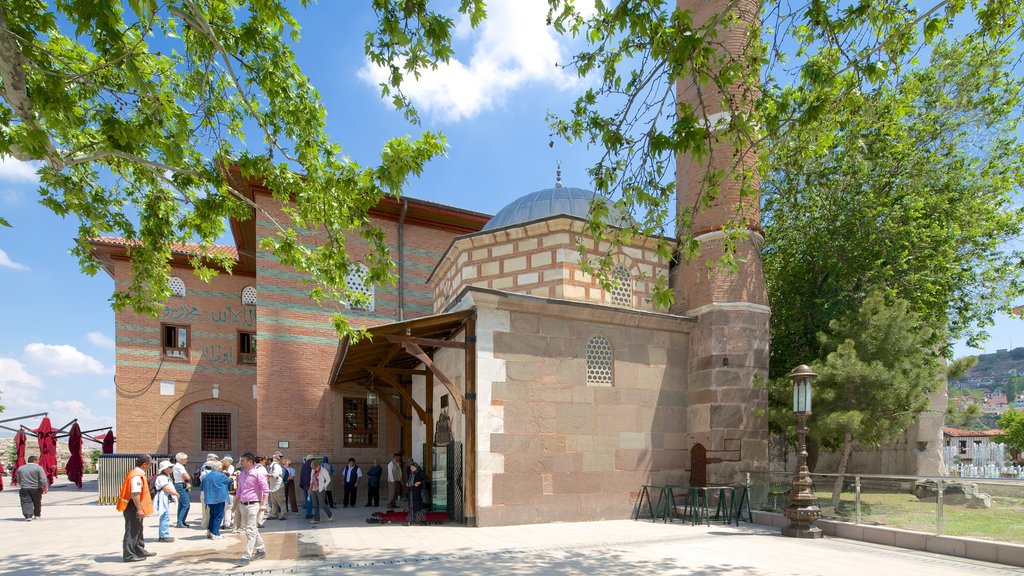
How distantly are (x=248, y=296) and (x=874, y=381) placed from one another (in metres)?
19.5

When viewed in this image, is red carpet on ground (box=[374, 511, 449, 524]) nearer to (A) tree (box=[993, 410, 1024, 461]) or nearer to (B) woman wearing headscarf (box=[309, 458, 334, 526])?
(B) woman wearing headscarf (box=[309, 458, 334, 526])

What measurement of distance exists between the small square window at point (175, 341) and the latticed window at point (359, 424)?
22.2 ft

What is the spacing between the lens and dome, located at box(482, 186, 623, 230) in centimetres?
1570

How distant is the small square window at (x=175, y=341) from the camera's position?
835 inches

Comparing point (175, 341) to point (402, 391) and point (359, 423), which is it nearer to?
point (359, 423)

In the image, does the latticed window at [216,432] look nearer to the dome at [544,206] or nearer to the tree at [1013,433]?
the dome at [544,206]

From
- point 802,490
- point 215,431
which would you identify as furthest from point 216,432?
point 802,490

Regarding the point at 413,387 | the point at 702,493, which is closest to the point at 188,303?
the point at 413,387

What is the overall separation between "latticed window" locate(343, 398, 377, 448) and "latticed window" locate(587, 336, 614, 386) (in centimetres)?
918

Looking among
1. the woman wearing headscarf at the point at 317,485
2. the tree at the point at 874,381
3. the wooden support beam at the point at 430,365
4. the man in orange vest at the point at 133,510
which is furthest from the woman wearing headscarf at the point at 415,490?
the tree at the point at 874,381

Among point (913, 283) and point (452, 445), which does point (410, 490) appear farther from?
point (913, 283)

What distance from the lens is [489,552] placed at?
28.6ft

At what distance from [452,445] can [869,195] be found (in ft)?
36.1

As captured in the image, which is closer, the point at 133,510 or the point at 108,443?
the point at 133,510
